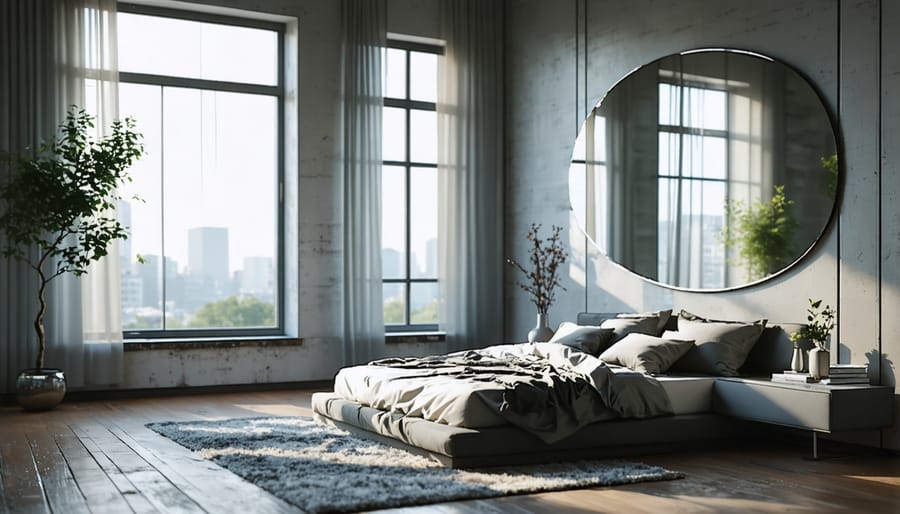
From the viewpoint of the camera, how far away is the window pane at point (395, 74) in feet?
32.6

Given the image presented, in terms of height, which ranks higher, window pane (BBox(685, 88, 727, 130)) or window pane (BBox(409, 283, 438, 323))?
window pane (BBox(685, 88, 727, 130))

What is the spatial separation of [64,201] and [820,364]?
17.8 feet

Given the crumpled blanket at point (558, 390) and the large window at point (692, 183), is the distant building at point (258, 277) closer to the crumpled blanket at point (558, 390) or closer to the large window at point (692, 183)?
the crumpled blanket at point (558, 390)

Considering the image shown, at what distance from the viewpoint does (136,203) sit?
891 cm

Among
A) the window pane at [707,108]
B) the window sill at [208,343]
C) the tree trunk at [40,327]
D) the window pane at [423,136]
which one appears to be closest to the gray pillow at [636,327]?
the window pane at [707,108]

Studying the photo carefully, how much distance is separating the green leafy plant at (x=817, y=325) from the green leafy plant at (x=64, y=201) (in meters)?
4.93

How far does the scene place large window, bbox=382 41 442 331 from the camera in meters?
9.95

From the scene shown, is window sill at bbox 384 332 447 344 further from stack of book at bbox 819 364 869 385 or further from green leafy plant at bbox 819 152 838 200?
stack of book at bbox 819 364 869 385

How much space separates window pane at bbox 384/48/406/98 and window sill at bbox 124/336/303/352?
257 centimetres

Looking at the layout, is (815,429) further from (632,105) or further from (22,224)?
(22,224)

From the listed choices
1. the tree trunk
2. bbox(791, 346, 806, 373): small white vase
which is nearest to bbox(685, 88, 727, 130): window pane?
bbox(791, 346, 806, 373): small white vase

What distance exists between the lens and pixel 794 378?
19.7ft

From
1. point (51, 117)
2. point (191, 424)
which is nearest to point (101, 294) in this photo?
point (51, 117)

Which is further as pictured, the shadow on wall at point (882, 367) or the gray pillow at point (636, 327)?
the gray pillow at point (636, 327)
